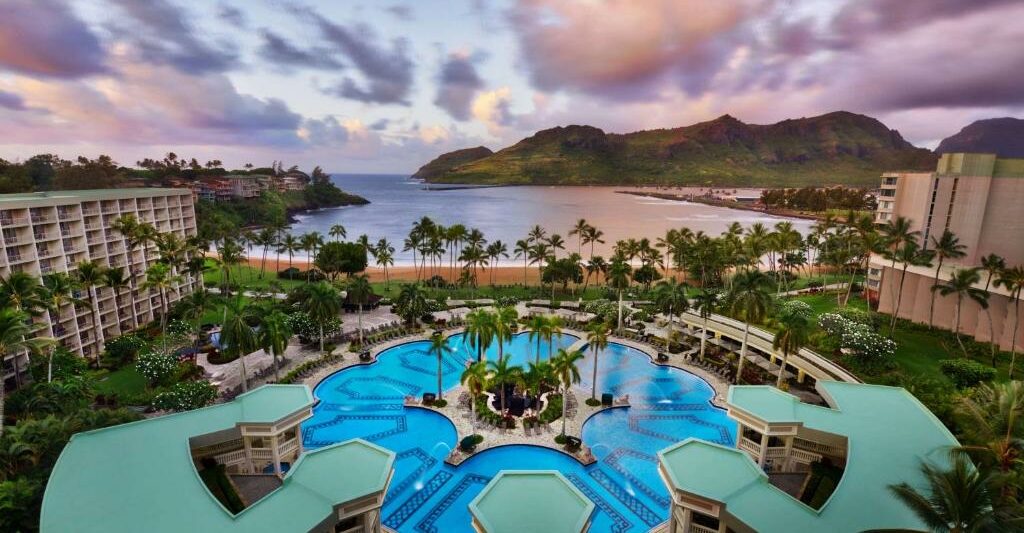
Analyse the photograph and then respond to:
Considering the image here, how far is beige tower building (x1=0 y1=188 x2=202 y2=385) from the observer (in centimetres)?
3697

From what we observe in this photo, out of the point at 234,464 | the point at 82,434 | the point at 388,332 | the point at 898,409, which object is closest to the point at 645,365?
the point at 898,409

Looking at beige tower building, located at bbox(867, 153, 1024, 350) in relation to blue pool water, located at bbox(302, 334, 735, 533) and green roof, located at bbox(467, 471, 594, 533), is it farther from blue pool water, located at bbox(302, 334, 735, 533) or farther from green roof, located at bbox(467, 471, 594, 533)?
green roof, located at bbox(467, 471, 594, 533)

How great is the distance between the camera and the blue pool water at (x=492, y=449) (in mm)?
24984

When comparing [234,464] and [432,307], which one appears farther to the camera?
[432,307]

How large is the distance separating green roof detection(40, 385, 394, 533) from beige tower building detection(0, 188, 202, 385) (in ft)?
83.1

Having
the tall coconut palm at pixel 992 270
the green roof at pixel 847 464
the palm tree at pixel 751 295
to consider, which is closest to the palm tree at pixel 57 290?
the green roof at pixel 847 464

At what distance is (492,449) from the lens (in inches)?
1185

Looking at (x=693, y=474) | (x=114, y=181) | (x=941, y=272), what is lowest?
(x=693, y=474)

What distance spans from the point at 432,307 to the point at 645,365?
27389 mm

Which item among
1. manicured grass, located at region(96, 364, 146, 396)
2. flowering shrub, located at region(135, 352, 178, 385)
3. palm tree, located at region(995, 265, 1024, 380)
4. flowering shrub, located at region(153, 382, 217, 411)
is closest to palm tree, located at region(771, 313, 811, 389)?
palm tree, located at region(995, 265, 1024, 380)

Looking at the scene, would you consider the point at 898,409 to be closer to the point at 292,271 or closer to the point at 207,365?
the point at 207,365

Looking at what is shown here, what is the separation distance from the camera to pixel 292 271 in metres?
78.7

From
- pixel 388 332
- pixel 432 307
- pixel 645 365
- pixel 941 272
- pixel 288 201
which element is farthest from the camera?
pixel 288 201

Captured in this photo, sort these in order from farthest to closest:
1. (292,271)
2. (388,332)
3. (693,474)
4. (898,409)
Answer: (292,271), (388,332), (898,409), (693,474)
